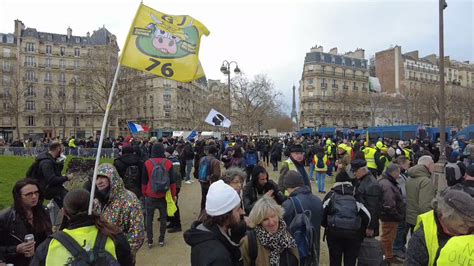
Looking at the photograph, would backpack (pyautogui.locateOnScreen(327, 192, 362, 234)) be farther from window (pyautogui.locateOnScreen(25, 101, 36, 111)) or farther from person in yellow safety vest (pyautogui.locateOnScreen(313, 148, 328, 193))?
window (pyautogui.locateOnScreen(25, 101, 36, 111))

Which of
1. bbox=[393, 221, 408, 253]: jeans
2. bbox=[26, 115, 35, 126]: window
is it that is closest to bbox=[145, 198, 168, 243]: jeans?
bbox=[393, 221, 408, 253]: jeans

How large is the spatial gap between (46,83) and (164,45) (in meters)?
68.1

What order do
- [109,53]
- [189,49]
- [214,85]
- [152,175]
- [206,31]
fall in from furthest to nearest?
[214,85], [109,53], [152,175], [206,31], [189,49]

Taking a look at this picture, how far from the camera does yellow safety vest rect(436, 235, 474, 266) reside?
167 centimetres

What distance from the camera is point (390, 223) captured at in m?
5.08

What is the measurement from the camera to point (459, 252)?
5.54 feet

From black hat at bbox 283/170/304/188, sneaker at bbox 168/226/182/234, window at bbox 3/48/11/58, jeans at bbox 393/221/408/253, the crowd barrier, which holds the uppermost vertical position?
window at bbox 3/48/11/58

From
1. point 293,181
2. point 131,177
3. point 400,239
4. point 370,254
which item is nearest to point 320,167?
point 400,239

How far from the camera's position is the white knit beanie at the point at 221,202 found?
7.70 feet

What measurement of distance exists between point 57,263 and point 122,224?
1.25 metres

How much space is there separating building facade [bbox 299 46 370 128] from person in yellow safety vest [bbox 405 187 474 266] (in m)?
65.7

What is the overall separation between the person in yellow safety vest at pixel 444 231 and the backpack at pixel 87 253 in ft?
6.22

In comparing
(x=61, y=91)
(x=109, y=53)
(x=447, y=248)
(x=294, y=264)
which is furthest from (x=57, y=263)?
(x=61, y=91)

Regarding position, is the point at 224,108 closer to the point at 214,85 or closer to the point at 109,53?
the point at 109,53
